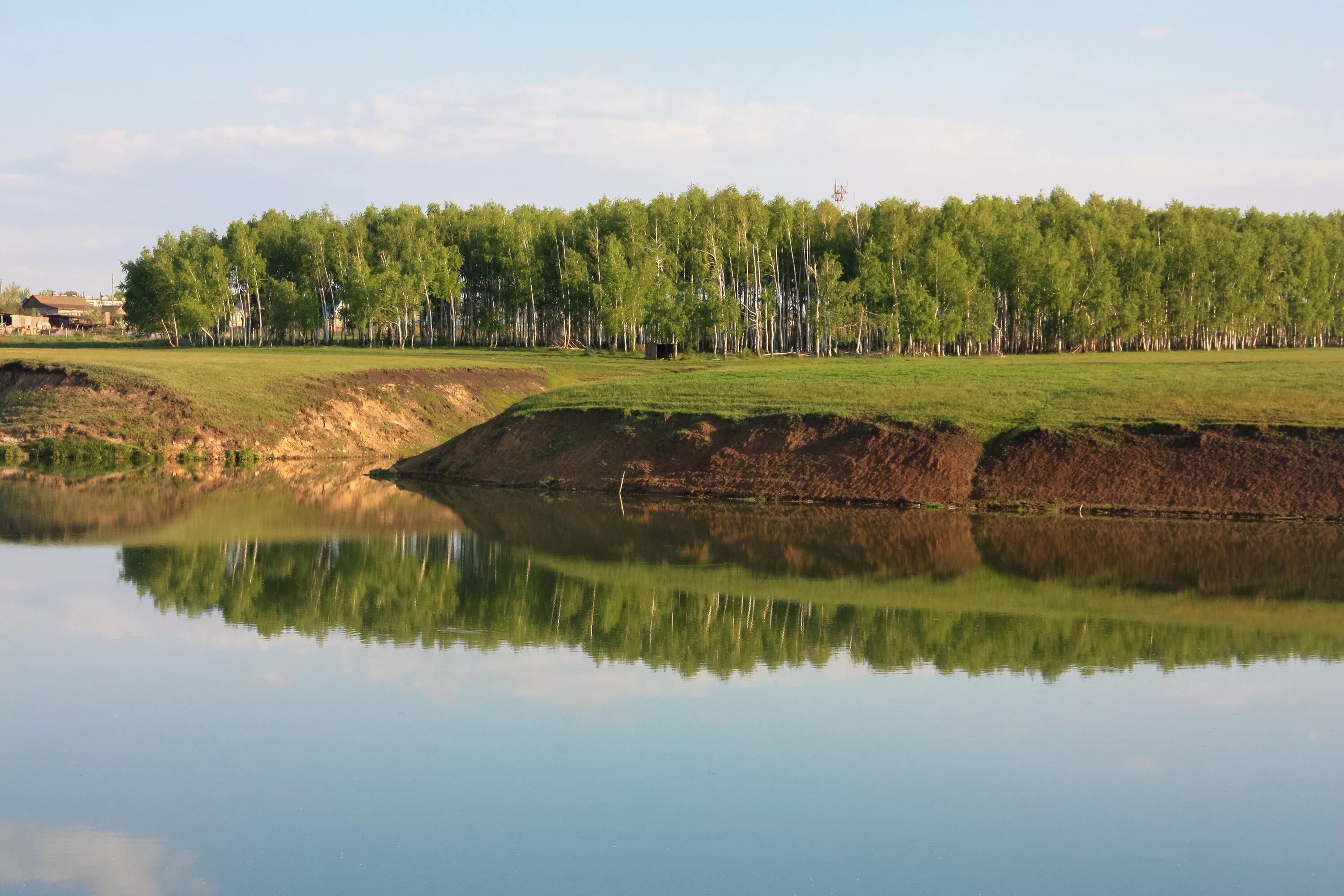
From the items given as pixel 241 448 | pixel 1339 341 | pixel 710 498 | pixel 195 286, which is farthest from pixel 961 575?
pixel 1339 341

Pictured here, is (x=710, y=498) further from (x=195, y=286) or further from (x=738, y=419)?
(x=195, y=286)

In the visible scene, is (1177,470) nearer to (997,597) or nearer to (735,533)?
(735,533)

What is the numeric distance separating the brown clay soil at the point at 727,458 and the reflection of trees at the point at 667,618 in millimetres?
14487

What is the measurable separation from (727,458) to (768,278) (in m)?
71.4

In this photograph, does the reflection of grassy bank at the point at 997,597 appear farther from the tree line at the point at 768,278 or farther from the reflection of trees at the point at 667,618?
the tree line at the point at 768,278

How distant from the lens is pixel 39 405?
6500 cm

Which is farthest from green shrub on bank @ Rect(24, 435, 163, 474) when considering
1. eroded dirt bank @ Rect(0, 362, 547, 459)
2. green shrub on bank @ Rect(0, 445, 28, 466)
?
eroded dirt bank @ Rect(0, 362, 547, 459)

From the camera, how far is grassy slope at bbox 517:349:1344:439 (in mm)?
44938

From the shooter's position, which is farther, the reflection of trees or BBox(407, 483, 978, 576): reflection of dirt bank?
BBox(407, 483, 978, 576): reflection of dirt bank

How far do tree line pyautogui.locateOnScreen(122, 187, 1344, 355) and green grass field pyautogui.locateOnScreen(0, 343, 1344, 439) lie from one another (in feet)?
61.8

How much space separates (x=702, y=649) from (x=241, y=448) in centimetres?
4675

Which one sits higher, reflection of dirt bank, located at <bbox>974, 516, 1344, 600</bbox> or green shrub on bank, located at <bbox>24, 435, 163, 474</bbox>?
green shrub on bank, located at <bbox>24, 435, 163, 474</bbox>

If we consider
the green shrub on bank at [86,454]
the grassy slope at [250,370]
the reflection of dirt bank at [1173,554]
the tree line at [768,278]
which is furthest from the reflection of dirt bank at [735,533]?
the tree line at [768,278]

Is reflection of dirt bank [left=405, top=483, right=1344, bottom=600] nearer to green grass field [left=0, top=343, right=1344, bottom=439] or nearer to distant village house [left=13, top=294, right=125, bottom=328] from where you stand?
green grass field [left=0, top=343, right=1344, bottom=439]
